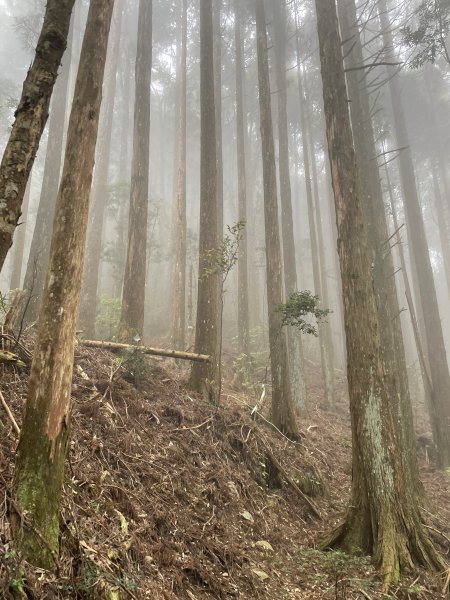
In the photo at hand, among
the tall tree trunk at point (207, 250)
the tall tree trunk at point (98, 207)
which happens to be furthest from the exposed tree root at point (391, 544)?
the tall tree trunk at point (98, 207)

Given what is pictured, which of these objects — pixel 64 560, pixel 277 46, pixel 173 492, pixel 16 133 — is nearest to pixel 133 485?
pixel 173 492

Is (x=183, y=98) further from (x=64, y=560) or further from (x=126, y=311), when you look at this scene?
(x=64, y=560)

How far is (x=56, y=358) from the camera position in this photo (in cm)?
336

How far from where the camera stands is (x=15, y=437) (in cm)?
393

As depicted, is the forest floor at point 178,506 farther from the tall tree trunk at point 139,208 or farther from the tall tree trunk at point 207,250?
the tall tree trunk at point 139,208

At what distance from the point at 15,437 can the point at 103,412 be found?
1732 millimetres

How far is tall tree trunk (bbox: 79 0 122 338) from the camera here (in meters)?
13.4

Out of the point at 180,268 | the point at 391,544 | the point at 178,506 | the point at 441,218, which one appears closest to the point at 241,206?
the point at 180,268

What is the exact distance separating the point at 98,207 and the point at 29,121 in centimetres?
1513

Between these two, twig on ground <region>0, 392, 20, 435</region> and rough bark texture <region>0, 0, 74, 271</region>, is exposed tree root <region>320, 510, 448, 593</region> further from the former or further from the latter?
rough bark texture <region>0, 0, 74, 271</region>

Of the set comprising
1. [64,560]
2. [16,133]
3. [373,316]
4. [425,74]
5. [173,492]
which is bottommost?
[64,560]

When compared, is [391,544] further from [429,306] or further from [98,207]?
[98,207]

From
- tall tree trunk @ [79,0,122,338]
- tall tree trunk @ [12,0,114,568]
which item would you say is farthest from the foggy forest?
tall tree trunk @ [79,0,122,338]

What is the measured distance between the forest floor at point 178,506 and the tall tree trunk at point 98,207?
6.12 meters
